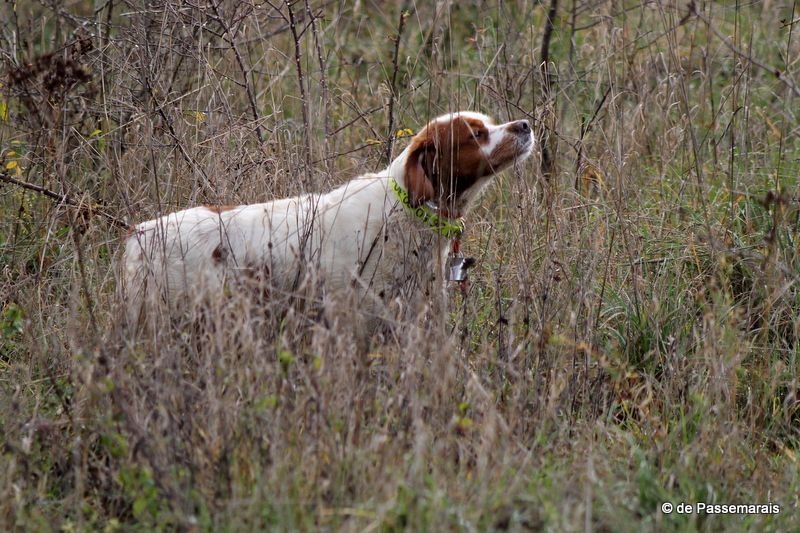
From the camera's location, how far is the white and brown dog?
3713mm

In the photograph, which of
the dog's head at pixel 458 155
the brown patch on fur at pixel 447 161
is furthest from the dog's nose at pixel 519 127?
the brown patch on fur at pixel 447 161

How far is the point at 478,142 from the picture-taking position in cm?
399

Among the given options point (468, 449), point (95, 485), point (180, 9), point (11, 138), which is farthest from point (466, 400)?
point (11, 138)

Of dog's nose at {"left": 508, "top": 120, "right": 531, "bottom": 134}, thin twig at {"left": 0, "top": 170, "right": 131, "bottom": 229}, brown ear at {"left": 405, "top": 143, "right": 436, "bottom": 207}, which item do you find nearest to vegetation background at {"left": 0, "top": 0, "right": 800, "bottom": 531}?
thin twig at {"left": 0, "top": 170, "right": 131, "bottom": 229}

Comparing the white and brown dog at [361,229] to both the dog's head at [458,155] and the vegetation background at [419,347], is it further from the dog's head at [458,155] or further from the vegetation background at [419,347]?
the vegetation background at [419,347]

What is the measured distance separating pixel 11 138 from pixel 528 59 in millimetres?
2671

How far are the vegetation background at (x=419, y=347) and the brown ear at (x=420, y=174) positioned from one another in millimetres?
165

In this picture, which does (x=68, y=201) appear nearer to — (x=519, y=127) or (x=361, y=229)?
(x=361, y=229)

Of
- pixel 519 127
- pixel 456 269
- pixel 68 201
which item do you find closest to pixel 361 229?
pixel 456 269

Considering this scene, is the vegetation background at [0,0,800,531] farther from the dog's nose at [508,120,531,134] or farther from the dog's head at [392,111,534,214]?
the dog's nose at [508,120,531,134]

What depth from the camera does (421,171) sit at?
12.7ft

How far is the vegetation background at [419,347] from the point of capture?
2707 mm

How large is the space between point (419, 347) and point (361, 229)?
0.88 m

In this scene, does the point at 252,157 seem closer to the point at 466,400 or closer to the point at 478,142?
the point at 478,142
